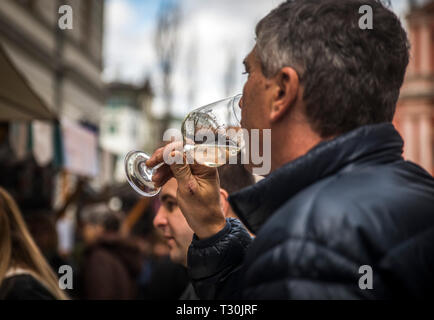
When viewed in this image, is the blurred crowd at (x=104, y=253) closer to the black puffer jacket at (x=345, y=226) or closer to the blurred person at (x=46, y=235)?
the blurred person at (x=46, y=235)

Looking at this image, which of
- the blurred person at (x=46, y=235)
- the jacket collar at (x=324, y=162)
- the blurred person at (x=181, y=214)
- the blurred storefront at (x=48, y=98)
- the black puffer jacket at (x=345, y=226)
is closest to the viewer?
the black puffer jacket at (x=345, y=226)

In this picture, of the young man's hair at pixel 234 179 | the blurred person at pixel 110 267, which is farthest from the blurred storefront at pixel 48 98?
the young man's hair at pixel 234 179

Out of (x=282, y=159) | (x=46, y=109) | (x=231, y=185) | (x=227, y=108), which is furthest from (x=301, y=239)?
(x=46, y=109)

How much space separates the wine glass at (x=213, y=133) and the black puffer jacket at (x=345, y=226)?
0.36 m

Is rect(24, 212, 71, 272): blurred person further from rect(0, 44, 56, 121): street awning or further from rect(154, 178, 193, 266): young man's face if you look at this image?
rect(154, 178, 193, 266): young man's face

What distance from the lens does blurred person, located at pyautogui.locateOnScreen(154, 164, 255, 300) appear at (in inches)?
101

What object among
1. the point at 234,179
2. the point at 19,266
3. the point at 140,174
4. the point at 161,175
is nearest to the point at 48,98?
the point at 19,266

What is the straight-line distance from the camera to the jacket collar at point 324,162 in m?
1.23

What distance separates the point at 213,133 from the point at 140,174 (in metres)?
0.34

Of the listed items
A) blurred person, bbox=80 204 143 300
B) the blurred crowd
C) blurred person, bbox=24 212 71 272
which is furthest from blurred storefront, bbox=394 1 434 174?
blurred person, bbox=24 212 71 272

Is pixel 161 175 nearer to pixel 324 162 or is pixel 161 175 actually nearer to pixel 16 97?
pixel 324 162

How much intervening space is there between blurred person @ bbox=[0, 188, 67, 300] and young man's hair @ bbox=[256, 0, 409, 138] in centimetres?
186
